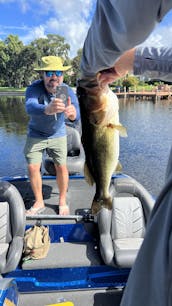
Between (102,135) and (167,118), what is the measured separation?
21572 mm

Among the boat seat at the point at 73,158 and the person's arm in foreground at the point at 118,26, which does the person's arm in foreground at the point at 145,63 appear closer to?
the person's arm in foreground at the point at 118,26

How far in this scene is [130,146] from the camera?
1451 cm

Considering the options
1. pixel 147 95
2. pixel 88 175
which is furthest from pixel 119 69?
pixel 147 95

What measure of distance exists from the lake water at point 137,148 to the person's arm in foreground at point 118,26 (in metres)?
7.17

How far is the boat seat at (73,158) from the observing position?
497 centimetres

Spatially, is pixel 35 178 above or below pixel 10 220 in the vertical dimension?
above

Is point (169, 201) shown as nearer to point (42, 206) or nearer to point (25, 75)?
point (42, 206)

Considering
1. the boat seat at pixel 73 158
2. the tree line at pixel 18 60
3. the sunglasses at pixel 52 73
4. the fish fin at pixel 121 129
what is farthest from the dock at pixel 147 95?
the fish fin at pixel 121 129

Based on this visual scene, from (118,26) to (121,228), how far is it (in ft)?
10.5

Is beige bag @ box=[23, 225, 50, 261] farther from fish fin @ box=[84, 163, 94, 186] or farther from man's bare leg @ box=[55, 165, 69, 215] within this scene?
fish fin @ box=[84, 163, 94, 186]

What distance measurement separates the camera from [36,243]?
351 centimetres

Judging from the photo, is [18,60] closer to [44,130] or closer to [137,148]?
[137,148]

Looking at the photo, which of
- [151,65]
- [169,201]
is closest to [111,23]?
[151,65]

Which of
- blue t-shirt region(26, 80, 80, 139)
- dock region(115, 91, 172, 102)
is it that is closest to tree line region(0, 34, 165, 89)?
dock region(115, 91, 172, 102)
